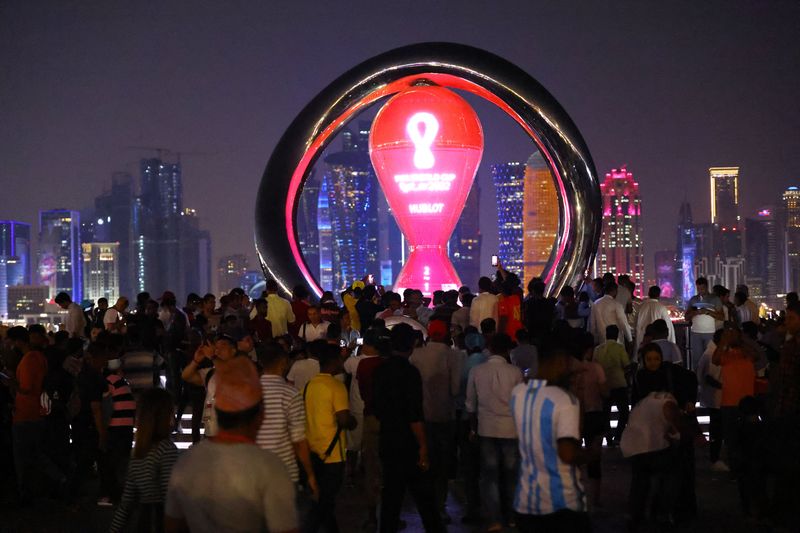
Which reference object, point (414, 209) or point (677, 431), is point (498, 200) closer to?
point (414, 209)

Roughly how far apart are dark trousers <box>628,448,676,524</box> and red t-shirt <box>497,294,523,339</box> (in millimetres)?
4714

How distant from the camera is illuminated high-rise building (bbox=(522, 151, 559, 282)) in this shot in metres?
136

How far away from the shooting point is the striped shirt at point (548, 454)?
6.14 metres

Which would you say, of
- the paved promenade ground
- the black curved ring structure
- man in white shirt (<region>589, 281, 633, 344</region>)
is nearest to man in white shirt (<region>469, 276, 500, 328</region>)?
man in white shirt (<region>589, 281, 633, 344</region>)

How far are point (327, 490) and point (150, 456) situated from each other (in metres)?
1.73

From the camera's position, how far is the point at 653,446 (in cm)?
903

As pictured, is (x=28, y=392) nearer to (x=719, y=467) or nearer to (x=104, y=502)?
(x=104, y=502)

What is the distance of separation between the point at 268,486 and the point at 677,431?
16.5 feet

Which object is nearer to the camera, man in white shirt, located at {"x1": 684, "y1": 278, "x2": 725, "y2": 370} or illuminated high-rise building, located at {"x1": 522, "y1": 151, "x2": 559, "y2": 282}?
man in white shirt, located at {"x1": 684, "y1": 278, "x2": 725, "y2": 370}

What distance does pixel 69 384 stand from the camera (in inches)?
449

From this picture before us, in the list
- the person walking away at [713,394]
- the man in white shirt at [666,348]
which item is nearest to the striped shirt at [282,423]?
the person walking away at [713,394]

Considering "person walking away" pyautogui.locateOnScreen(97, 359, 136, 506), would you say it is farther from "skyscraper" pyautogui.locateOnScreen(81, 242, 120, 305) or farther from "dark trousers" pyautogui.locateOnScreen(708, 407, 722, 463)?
"skyscraper" pyautogui.locateOnScreen(81, 242, 120, 305)

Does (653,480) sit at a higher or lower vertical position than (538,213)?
lower

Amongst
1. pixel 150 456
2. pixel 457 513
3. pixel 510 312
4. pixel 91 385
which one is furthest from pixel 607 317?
pixel 150 456
